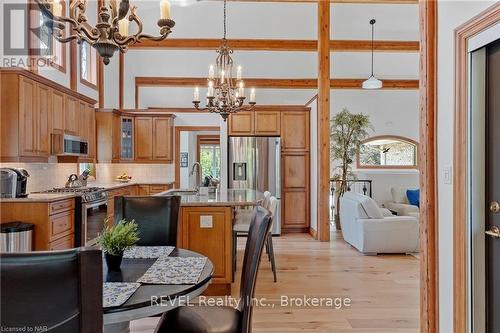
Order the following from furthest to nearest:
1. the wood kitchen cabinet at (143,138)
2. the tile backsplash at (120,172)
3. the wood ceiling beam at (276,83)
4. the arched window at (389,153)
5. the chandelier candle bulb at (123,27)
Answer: the arched window at (389,153), the wood ceiling beam at (276,83), the wood kitchen cabinet at (143,138), the tile backsplash at (120,172), the chandelier candle bulb at (123,27)

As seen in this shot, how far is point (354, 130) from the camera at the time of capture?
677cm

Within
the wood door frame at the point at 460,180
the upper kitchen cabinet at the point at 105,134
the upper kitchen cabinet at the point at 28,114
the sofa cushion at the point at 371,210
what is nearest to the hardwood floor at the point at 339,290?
the sofa cushion at the point at 371,210

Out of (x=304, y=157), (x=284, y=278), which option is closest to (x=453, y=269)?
(x=284, y=278)

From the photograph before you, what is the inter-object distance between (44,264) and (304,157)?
621cm

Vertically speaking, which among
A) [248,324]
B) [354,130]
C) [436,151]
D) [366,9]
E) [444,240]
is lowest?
[248,324]

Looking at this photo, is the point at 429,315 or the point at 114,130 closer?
the point at 429,315

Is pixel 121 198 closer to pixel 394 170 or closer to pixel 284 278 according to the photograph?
pixel 284 278

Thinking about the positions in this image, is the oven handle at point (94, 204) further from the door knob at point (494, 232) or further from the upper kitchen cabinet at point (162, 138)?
the door knob at point (494, 232)

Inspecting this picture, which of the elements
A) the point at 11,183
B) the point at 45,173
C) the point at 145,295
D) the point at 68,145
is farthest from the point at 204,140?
the point at 145,295

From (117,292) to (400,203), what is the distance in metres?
7.67

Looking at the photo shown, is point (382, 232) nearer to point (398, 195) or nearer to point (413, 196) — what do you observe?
point (413, 196)

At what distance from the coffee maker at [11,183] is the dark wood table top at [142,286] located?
2.79 meters

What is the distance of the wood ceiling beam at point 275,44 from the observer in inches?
278

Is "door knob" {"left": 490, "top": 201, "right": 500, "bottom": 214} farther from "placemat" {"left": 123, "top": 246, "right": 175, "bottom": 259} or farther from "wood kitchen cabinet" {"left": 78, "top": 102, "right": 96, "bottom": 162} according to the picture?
"wood kitchen cabinet" {"left": 78, "top": 102, "right": 96, "bottom": 162}
